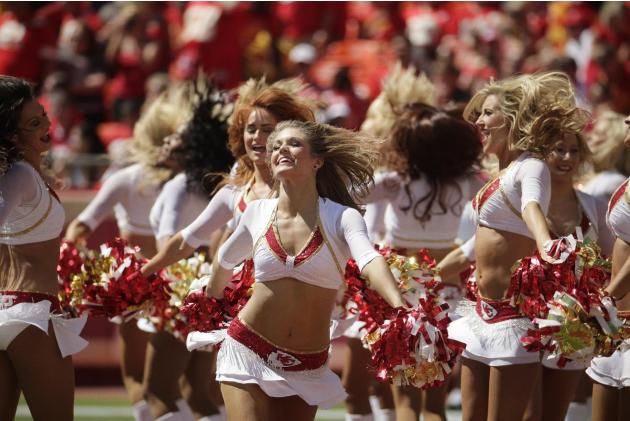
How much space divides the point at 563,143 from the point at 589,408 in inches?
67.8

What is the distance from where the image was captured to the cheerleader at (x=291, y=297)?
482cm

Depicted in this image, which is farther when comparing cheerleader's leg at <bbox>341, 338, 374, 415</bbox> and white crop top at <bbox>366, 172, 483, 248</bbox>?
white crop top at <bbox>366, 172, 483, 248</bbox>

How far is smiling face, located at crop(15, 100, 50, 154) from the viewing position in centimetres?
537

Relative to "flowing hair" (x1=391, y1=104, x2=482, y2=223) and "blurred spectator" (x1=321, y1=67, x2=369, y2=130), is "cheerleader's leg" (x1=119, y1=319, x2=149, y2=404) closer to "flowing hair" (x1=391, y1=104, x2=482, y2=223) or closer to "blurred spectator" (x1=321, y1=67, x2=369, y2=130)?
"flowing hair" (x1=391, y1=104, x2=482, y2=223)

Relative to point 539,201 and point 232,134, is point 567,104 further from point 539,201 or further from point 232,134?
point 232,134

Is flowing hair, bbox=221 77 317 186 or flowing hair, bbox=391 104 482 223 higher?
flowing hair, bbox=221 77 317 186

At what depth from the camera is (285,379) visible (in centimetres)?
483

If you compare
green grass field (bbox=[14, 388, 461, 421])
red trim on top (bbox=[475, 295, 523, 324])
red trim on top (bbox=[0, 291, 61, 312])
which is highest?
red trim on top (bbox=[0, 291, 61, 312])

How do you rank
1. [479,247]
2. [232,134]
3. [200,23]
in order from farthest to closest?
[200,23] → [232,134] → [479,247]

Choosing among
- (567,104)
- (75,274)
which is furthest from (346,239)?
(75,274)

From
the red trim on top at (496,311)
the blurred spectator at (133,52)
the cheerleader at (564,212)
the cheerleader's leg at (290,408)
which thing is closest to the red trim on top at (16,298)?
the cheerleader's leg at (290,408)

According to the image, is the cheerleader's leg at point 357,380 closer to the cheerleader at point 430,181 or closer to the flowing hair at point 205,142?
the cheerleader at point 430,181

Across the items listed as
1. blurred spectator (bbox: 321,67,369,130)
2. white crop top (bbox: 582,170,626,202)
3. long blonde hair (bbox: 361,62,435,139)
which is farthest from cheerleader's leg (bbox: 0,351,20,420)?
blurred spectator (bbox: 321,67,369,130)

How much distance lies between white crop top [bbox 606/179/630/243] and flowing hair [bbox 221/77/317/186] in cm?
148
